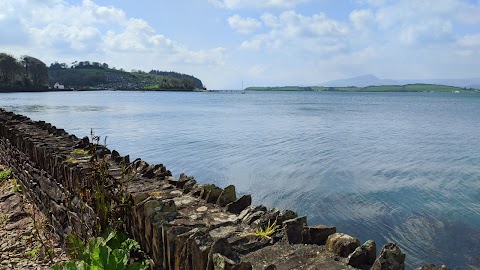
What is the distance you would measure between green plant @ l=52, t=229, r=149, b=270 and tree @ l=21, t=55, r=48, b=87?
165m

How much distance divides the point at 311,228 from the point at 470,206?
13436 millimetres

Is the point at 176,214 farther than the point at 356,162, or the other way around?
the point at 356,162

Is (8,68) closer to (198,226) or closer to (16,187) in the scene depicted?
(16,187)

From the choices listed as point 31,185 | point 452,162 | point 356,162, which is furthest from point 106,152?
point 452,162

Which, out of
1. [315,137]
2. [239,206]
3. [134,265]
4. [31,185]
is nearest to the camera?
[134,265]

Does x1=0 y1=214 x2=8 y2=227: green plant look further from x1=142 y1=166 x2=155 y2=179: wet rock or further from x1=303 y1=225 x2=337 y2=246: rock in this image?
x1=303 y1=225 x2=337 y2=246: rock

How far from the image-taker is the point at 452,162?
77.9ft

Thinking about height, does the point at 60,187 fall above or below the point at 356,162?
→ above

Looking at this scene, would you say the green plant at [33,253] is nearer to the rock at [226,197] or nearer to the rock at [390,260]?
the rock at [226,197]

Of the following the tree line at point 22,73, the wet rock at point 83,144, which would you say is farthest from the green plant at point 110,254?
the tree line at point 22,73

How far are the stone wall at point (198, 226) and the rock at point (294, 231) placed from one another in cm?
1

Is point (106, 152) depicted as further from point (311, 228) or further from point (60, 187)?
point (311, 228)

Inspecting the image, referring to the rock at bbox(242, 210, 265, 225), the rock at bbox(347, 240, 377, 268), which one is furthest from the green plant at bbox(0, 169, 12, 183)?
the rock at bbox(347, 240, 377, 268)

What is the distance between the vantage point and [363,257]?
3.90 metres
